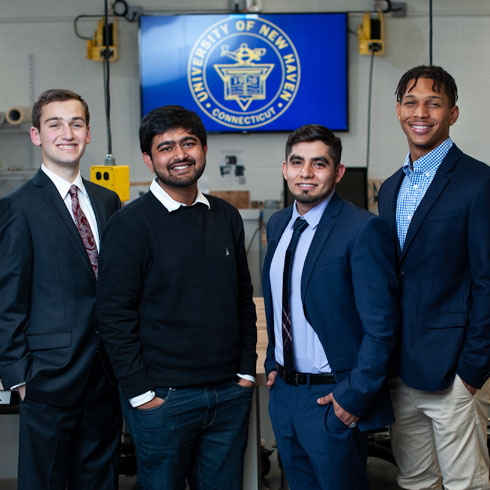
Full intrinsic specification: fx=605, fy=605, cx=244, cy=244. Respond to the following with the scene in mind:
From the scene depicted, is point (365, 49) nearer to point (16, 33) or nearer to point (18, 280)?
point (16, 33)

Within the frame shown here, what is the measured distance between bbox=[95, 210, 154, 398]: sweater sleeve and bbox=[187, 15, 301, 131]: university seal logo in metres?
3.25

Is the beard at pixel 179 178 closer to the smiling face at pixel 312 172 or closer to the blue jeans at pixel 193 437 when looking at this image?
the smiling face at pixel 312 172

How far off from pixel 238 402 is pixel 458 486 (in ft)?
2.17

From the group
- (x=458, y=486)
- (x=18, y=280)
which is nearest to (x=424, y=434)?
(x=458, y=486)

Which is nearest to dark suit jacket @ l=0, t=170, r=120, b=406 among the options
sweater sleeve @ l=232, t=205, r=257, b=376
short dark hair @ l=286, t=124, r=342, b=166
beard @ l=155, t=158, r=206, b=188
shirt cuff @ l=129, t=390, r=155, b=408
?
shirt cuff @ l=129, t=390, r=155, b=408

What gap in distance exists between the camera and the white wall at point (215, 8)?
4.73m

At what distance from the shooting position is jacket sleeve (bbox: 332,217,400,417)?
4.89 feet

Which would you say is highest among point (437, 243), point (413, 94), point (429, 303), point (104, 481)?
point (413, 94)

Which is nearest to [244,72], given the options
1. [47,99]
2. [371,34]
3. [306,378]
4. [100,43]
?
[371,34]

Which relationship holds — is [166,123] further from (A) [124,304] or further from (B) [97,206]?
(A) [124,304]

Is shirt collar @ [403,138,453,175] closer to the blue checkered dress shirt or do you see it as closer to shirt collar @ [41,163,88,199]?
the blue checkered dress shirt

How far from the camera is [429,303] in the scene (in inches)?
64.0

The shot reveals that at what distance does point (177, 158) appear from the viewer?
1640mm

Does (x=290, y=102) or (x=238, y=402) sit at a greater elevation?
(x=290, y=102)
